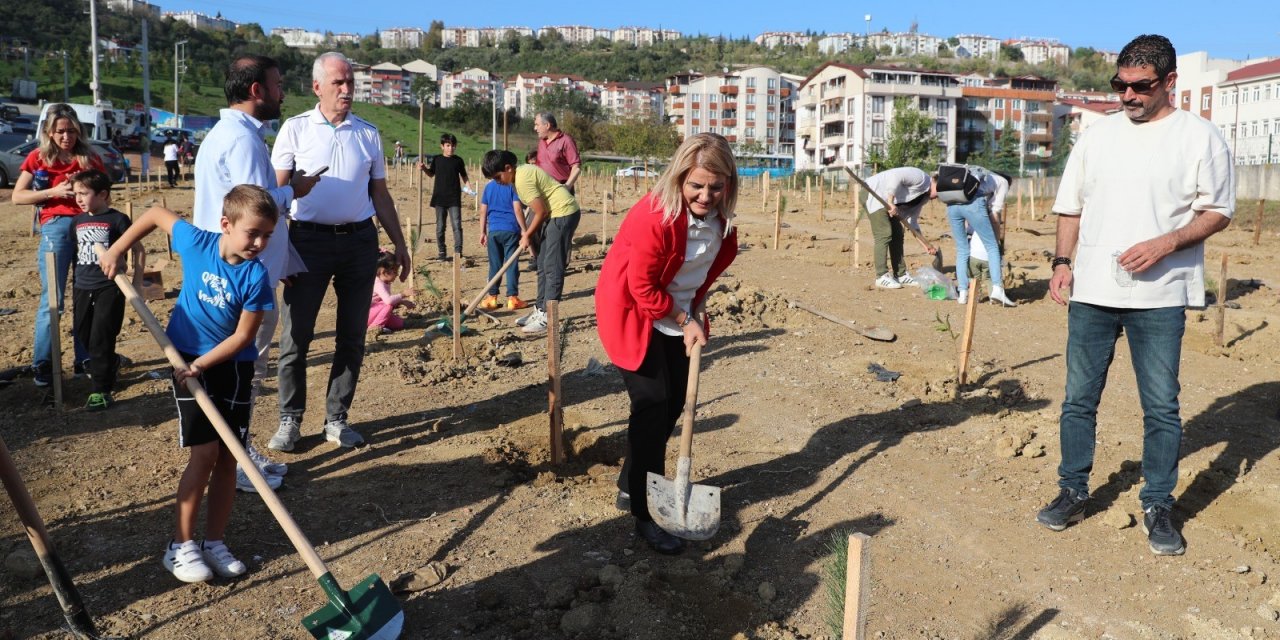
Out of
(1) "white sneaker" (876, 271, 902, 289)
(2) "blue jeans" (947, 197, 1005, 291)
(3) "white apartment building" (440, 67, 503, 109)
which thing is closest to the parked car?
(1) "white sneaker" (876, 271, 902, 289)

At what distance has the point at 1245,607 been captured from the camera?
3.20 m

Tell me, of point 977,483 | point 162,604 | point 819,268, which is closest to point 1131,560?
point 977,483

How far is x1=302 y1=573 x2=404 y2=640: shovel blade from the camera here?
2717 mm

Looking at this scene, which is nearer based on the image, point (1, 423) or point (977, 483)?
point (977, 483)

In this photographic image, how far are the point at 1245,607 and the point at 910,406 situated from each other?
234cm

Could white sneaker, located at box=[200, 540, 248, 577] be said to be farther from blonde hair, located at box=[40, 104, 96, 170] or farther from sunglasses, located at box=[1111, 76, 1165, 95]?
sunglasses, located at box=[1111, 76, 1165, 95]

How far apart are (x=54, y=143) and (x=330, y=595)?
4.09 m

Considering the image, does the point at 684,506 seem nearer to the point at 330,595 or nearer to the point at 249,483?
the point at 330,595

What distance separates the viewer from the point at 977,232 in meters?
8.80

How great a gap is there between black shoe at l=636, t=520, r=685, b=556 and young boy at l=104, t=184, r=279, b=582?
143 cm

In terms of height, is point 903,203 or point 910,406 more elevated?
point 903,203

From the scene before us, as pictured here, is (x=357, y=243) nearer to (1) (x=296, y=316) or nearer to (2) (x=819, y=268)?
(1) (x=296, y=316)

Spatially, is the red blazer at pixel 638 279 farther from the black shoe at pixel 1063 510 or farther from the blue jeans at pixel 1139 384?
the black shoe at pixel 1063 510

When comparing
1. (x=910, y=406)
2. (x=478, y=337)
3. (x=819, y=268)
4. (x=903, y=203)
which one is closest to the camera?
(x=910, y=406)
